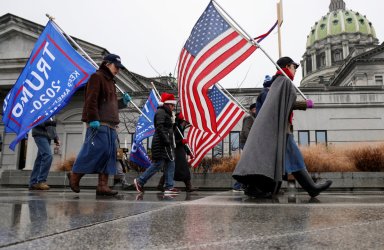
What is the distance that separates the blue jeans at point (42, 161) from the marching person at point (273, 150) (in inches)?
184

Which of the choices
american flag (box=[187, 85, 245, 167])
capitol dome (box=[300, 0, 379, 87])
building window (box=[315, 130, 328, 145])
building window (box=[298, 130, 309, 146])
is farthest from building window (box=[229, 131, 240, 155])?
capitol dome (box=[300, 0, 379, 87])

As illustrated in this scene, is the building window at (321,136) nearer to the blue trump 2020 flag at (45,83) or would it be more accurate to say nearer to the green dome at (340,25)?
the blue trump 2020 flag at (45,83)

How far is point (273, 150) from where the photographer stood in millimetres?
4652

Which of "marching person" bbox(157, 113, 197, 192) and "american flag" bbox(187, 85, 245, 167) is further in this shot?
"american flag" bbox(187, 85, 245, 167)

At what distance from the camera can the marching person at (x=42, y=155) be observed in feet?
Result: 26.3

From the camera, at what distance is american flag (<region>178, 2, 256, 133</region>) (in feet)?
26.2

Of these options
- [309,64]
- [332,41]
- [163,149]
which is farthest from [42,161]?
[309,64]

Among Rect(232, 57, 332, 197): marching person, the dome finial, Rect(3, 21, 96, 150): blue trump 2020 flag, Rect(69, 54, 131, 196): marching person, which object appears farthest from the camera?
the dome finial

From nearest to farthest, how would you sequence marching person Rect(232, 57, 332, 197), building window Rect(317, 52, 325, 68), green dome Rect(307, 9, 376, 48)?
marching person Rect(232, 57, 332, 197), green dome Rect(307, 9, 376, 48), building window Rect(317, 52, 325, 68)

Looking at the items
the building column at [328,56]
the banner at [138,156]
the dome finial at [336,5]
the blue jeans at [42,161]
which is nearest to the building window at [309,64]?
the building column at [328,56]

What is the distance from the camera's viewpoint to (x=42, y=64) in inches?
301

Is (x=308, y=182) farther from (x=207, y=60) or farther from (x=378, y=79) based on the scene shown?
(x=378, y=79)

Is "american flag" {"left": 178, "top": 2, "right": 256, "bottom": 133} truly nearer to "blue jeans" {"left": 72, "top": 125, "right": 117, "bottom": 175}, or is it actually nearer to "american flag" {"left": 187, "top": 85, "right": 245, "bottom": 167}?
"american flag" {"left": 187, "top": 85, "right": 245, "bottom": 167}

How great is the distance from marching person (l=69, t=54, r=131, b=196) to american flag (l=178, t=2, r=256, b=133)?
2602mm
